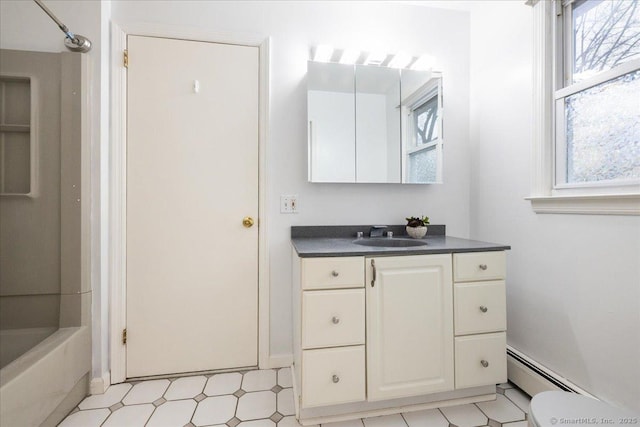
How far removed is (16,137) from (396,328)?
2.01m

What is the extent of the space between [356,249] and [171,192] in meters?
1.14

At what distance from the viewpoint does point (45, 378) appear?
1.18 metres

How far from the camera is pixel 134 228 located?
166cm

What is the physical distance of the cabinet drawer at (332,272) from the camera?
50.3 inches

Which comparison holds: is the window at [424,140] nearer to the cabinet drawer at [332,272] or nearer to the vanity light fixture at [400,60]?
the vanity light fixture at [400,60]

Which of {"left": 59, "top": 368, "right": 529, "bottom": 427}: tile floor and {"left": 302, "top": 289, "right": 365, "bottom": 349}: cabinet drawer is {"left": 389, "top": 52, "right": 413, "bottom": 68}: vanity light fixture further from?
{"left": 59, "top": 368, "right": 529, "bottom": 427}: tile floor

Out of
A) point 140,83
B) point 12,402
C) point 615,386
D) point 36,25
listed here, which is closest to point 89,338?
point 12,402

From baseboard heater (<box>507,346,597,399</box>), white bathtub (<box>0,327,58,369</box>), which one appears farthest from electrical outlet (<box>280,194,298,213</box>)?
baseboard heater (<box>507,346,597,399</box>)

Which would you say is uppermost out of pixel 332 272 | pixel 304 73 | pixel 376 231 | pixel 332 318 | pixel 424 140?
pixel 304 73

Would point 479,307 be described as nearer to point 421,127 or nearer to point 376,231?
point 376,231

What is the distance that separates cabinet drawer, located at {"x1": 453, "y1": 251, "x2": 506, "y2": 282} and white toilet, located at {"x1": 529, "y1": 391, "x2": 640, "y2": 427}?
1.80 ft

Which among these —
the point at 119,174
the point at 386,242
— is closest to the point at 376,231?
the point at 386,242

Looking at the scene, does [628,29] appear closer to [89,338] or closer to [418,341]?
[418,341]

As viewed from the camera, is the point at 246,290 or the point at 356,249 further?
the point at 246,290
